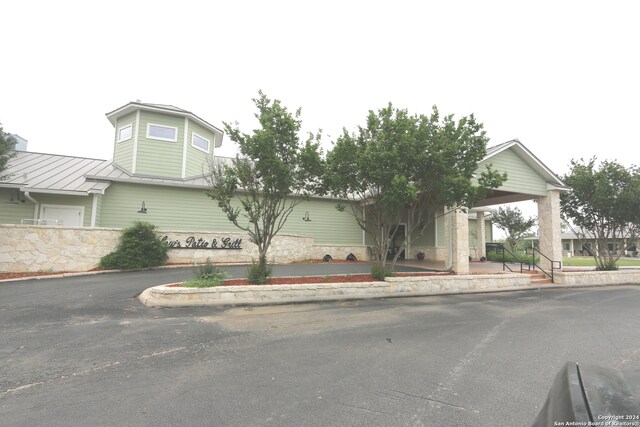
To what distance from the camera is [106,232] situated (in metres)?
11.3

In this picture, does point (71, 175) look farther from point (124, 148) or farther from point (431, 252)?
point (431, 252)

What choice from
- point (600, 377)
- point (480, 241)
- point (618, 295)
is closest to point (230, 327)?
point (600, 377)

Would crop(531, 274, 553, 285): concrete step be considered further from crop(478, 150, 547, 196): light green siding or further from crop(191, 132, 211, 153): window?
crop(191, 132, 211, 153): window

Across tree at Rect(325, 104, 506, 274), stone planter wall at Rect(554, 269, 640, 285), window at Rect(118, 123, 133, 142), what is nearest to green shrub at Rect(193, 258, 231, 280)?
tree at Rect(325, 104, 506, 274)

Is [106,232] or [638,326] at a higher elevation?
[106,232]

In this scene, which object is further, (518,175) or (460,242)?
(518,175)

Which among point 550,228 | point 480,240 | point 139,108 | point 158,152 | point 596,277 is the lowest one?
point 596,277

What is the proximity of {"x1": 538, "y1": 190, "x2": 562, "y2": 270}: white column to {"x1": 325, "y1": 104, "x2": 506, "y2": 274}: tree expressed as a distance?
676 centimetres

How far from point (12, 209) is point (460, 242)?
18.1 meters

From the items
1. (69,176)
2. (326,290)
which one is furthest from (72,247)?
(326,290)

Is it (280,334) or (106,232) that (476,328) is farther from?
(106,232)

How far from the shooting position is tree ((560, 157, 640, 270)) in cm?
1238

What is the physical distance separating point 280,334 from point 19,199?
554 inches

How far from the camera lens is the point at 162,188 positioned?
14.0m
